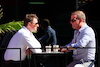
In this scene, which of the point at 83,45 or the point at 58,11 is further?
the point at 58,11

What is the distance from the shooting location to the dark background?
8.79 metres

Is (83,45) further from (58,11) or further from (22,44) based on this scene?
(58,11)

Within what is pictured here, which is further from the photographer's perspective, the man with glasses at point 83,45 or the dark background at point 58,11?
the dark background at point 58,11

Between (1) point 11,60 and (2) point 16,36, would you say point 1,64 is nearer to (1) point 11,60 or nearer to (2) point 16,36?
(1) point 11,60

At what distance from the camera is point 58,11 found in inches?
352

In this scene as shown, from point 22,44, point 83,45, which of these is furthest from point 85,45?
point 22,44

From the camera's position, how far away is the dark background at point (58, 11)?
879 cm

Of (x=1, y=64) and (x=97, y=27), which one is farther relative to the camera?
(x=97, y=27)

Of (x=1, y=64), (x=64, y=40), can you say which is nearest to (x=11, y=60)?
(x=1, y=64)

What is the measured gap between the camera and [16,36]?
447cm

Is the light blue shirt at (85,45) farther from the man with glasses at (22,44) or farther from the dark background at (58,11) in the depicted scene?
the dark background at (58,11)

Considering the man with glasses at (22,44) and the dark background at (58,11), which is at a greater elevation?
the dark background at (58,11)

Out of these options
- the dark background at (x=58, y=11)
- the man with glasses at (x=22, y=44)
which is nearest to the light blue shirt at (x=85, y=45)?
the man with glasses at (x=22, y=44)

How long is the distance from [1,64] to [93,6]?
5047mm
